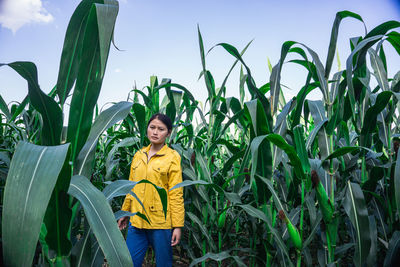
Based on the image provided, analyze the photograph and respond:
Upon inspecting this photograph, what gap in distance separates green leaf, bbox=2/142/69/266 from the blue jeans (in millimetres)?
1222

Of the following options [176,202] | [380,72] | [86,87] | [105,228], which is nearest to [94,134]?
[86,87]

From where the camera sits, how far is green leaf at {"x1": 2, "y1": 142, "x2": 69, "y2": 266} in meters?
0.36

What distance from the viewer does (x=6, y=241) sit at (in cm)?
36

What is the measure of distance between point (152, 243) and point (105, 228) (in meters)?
1.20

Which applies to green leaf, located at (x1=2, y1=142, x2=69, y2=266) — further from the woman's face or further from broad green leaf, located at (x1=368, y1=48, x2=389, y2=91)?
broad green leaf, located at (x1=368, y1=48, x2=389, y2=91)

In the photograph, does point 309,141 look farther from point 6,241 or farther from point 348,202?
point 6,241

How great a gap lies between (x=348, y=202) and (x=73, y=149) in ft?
3.18

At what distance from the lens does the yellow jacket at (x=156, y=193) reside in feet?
5.03

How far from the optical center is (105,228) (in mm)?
480

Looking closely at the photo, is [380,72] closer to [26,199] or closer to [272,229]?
[272,229]

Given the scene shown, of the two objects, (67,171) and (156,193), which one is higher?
(67,171)

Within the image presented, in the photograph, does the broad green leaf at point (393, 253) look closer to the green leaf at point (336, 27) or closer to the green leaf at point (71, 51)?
the green leaf at point (336, 27)

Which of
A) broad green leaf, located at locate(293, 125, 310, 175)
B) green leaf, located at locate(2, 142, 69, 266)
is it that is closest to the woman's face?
broad green leaf, located at locate(293, 125, 310, 175)

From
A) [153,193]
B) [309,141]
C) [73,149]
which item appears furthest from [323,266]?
[73,149]
